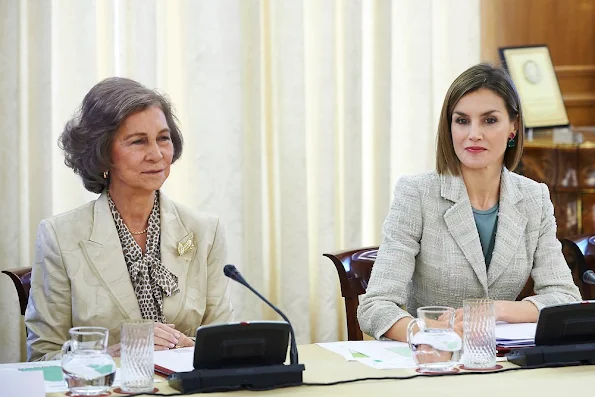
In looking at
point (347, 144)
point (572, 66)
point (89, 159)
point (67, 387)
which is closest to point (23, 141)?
point (89, 159)

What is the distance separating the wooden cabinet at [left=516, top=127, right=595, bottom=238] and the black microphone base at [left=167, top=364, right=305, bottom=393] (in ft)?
8.50

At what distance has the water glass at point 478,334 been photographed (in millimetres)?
2070

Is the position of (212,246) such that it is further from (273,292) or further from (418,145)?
(418,145)

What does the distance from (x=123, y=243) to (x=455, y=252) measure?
0.95m

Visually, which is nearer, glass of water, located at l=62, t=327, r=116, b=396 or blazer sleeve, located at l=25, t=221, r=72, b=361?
glass of water, located at l=62, t=327, r=116, b=396

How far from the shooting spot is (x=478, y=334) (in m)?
2.07

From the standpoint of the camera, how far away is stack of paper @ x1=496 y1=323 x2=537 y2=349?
2244 millimetres

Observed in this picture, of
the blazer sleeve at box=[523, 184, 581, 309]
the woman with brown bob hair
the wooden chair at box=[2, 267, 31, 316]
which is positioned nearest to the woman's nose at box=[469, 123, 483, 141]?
the woman with brown bob hair

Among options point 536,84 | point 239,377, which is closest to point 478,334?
point 239,377

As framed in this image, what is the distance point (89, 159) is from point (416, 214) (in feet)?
3.13

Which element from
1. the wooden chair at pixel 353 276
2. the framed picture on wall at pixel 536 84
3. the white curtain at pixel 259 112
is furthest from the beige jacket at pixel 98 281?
the framed picture on wall at pixel 536 84

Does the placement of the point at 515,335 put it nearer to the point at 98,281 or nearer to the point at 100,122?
the point at 98,281

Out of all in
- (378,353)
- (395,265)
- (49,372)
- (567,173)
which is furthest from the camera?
(567,173)

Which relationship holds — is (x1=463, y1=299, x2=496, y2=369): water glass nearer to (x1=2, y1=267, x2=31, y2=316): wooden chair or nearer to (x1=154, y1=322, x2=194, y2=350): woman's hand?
(x1=154, y1=322, x2=194, y2=350): woman's hand
